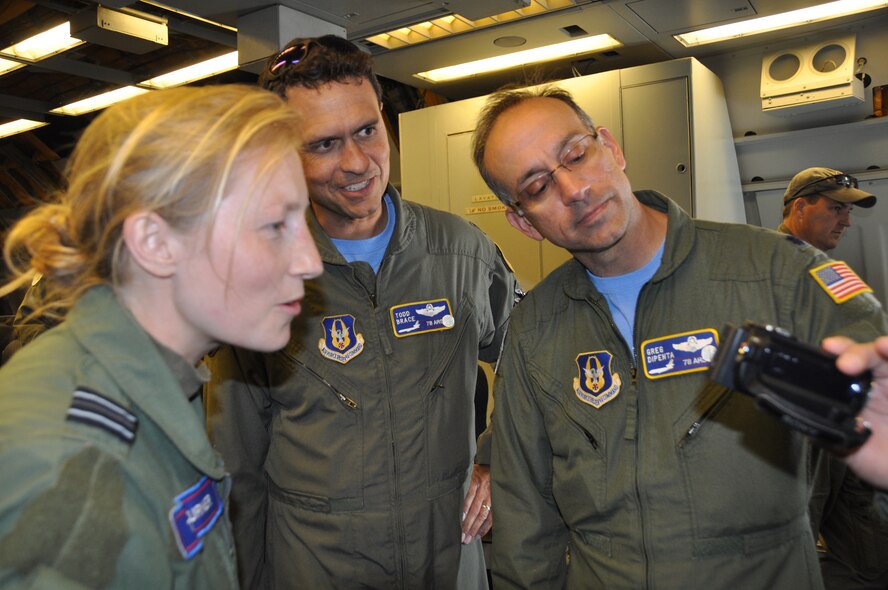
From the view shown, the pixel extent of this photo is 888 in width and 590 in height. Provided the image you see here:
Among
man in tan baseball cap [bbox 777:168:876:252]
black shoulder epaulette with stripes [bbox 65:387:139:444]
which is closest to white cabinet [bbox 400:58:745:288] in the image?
man in tan baseball cap [bbox 777:168:876:252]

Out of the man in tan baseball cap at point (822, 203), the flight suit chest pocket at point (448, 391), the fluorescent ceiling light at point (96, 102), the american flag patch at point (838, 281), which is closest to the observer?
the american flag patch at point (838, 281)

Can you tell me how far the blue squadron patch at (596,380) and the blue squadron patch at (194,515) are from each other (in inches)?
32.6

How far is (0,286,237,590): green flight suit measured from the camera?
2.53 ft

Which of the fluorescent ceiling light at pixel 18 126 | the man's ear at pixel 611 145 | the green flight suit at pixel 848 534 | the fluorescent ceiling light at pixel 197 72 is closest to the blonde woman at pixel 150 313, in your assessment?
the man's ear at pixel 611 145

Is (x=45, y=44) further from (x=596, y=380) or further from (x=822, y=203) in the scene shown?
(x=822, y=203)

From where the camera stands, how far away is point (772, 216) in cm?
429

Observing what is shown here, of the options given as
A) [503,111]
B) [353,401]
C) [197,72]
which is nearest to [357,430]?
[353,401]

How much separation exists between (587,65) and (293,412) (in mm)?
3372

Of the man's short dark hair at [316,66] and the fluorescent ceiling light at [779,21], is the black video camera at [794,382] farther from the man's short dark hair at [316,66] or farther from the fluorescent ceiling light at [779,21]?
the fluorescent ceiling light at [779,21]

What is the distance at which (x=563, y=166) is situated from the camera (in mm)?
1680

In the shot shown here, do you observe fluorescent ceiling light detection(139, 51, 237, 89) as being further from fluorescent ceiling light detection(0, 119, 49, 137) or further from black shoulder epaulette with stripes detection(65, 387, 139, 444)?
black shoulder epaulette with stripes detection(65, 387, 139, 444)

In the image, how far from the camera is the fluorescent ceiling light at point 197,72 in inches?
180

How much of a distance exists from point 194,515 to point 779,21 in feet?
12.4

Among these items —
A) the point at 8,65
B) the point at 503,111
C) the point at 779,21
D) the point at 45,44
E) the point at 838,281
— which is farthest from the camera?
the point at 8,65
